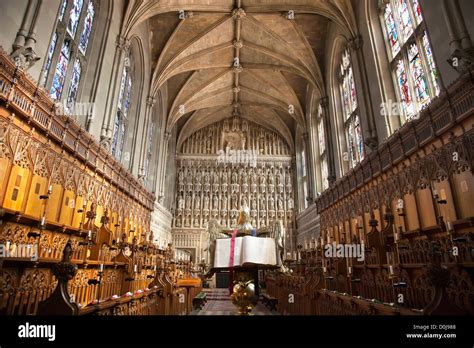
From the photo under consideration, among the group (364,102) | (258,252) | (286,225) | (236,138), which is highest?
(236,138)

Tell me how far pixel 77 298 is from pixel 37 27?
7024mm

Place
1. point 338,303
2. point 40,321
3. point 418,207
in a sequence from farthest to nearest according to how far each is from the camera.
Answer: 1. point 418,207
2. point 338,303
3. point 40,321

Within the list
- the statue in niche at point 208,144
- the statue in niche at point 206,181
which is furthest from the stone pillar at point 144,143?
the statue in niche at point 208,144

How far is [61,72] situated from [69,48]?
1062 millimetres

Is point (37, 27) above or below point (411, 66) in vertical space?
below

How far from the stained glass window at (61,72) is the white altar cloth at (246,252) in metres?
8.31

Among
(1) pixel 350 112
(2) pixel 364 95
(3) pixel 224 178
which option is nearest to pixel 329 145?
(1) pixel 350 112

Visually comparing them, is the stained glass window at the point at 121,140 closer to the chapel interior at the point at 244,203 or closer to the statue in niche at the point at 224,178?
the chapel interior at the point at 244,203

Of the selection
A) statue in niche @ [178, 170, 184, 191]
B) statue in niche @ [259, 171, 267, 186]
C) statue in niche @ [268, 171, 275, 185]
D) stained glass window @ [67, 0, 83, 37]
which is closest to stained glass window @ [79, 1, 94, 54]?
stained glass window @ [67, 0, 83, 37]

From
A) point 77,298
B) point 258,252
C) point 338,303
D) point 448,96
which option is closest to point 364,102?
point 448,96

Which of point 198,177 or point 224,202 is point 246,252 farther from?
point 198,177

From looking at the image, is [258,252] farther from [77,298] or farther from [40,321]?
[77,298]

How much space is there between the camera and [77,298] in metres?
7.79

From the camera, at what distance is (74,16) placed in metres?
9.84
